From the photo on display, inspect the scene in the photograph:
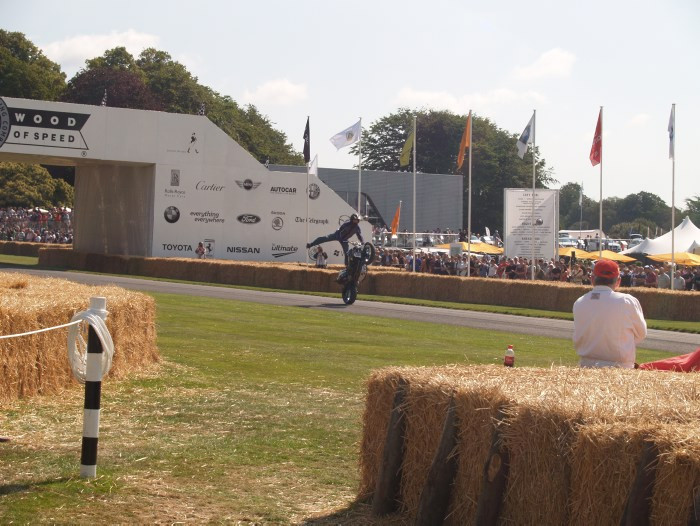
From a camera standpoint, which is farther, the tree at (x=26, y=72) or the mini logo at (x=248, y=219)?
the tree at (x=26, y=72)

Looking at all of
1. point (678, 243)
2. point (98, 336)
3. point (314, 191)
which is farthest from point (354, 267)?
point (678, 243)

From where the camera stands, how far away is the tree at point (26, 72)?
302 ft

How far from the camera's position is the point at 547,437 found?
560 centimetres

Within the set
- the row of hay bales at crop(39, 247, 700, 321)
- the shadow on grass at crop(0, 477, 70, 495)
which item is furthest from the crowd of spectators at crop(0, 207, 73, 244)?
the shadow on grass at crop(0, 477, 70, 495)

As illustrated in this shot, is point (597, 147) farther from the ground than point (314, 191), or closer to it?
farther from the ground

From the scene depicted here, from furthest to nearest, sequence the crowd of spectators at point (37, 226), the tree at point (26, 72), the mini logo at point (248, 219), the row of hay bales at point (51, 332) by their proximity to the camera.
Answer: the tree at point (26, 72), the crowd of spectators at point (37, 226), the mini logo at point (248, 219), the row of hay bales at point (51, 332)

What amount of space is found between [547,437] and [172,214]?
44.7m

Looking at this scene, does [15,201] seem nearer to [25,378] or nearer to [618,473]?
[25,378]

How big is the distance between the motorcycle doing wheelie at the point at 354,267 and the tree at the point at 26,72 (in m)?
67.7

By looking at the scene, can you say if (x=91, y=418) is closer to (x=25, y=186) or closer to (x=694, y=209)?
(x=25, y=186)

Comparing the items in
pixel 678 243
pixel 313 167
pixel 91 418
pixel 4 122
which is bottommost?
pixel 91 418

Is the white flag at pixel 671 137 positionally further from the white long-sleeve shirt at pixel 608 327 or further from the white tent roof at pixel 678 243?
the white long-sleeve shirt at pixel 608 327

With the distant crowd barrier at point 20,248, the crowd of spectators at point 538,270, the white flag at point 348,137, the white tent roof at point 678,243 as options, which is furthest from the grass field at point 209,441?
the distant crowd barrier at point 20,248

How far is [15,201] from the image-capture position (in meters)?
80.0
